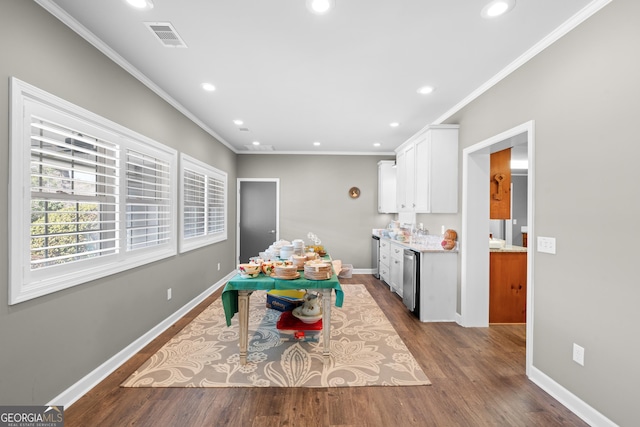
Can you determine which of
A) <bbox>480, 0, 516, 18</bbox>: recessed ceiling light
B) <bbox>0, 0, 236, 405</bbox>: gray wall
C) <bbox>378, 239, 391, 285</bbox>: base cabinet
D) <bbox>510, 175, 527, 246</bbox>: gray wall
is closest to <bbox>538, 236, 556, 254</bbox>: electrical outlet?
<bbox>480, 0, 516, 18</bbox>: recessed ceiling light

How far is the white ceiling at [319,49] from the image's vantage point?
188cm

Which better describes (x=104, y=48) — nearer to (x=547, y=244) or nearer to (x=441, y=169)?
(x=441, y=169)

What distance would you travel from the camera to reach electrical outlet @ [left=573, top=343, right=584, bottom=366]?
1.90m

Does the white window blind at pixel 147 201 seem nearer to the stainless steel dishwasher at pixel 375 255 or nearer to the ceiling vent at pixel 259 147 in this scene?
the ceiling vent at pixel 259 147

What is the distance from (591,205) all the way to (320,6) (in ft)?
7.47

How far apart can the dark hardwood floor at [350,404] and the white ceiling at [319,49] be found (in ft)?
9.13

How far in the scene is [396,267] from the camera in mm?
4559

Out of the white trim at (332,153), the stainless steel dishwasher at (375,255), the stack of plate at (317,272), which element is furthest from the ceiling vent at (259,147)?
the stack of plate at (317,272)

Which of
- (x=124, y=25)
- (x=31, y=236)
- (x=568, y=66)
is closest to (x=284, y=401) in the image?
(x=31, y=236)

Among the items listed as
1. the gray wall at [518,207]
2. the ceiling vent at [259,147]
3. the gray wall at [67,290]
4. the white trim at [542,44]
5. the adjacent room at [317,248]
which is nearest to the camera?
the gray wall at [67,290]

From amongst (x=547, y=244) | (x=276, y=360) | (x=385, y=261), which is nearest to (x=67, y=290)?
(x=276, y=360)

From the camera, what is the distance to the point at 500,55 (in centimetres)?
→ 242

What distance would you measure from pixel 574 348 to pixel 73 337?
144 inches

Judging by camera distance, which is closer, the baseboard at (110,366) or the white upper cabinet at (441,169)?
the baseboard at (110,366)
